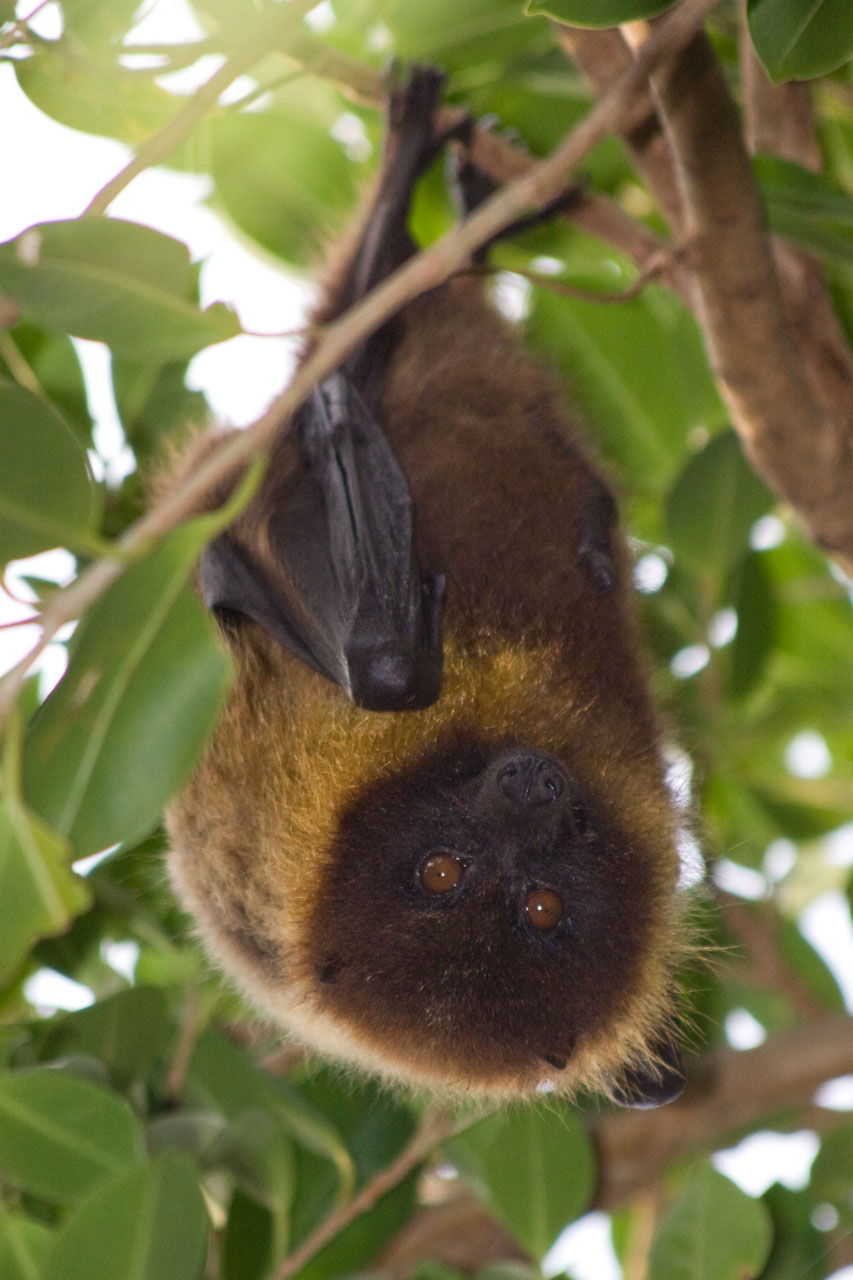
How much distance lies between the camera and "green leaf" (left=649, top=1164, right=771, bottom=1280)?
2658 mm

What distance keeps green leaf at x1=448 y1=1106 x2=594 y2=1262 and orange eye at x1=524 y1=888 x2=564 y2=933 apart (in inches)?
22.3

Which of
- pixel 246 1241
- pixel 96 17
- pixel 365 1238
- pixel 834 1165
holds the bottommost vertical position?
pixel 834 1165

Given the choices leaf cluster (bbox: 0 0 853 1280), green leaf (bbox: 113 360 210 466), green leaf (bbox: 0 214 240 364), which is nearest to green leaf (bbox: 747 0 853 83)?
leaf cluster (bbox: 0 0 853 1280)

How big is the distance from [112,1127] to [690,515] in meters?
1.96

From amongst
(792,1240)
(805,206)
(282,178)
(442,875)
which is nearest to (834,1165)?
(792,1240)

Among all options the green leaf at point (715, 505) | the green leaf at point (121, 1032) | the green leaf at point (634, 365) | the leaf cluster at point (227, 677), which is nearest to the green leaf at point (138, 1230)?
the leaf cluster at point (227, 677)

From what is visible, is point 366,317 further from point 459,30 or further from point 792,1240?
point 792,1240

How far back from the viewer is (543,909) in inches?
106

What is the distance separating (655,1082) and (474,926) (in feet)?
1.95

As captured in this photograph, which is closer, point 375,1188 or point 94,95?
point 94,95

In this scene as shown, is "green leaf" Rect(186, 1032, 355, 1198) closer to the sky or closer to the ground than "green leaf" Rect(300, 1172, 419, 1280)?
closer to the sky

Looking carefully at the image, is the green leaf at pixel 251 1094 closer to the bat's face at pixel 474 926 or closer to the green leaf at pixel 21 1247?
the bat's face at pixel 474 926

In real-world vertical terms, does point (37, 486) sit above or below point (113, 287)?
below

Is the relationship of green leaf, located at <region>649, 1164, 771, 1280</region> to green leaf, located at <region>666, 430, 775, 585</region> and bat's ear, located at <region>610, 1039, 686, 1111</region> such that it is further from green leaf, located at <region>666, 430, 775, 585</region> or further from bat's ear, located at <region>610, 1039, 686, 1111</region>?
green leaf, located at <region>666, 430, 775, 585</region>
